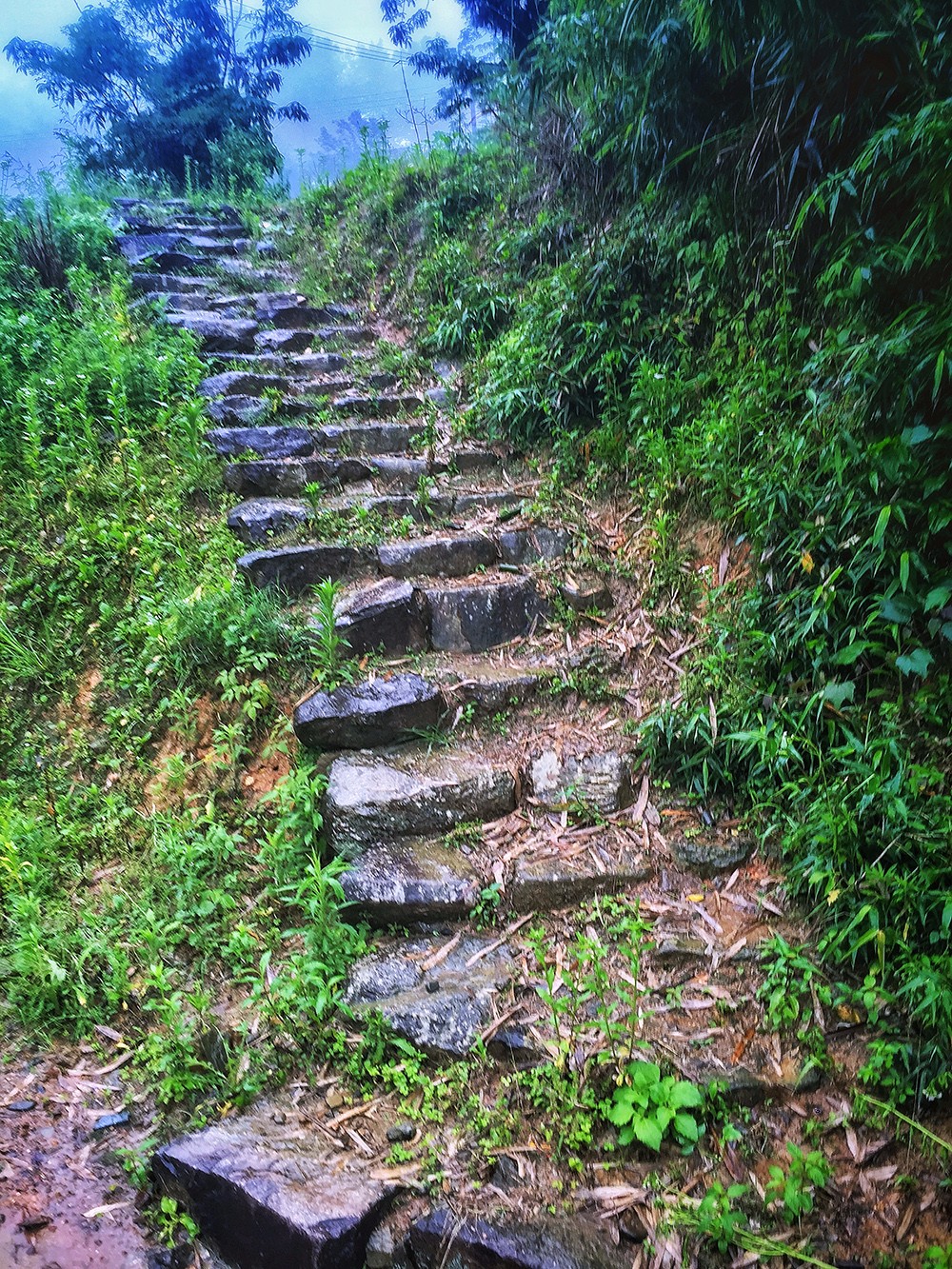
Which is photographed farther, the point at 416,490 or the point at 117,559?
the point at 416,490

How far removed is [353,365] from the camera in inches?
259

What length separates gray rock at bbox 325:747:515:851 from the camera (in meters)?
3.04

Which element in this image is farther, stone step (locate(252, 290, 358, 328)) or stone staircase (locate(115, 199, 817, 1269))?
stone step (locate(252, 290, 358, 328))

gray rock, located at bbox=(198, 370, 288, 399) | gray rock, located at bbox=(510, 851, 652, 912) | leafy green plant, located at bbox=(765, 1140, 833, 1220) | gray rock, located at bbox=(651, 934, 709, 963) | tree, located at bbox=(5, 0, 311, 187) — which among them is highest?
tree, located at bbox=(5, 0, 311, 187)

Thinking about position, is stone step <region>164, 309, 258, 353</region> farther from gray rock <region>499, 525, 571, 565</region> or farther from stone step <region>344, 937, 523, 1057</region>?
stone step <region>344, 937, 523, 1057</region>

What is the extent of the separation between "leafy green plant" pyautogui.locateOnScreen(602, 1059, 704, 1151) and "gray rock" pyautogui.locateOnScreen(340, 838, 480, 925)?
2.99 ft

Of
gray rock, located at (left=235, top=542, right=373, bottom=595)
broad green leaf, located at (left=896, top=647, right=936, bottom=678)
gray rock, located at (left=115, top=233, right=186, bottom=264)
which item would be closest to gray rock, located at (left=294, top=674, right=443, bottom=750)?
gray rock, located at (left=235, top=542, right=373, bottom=595)

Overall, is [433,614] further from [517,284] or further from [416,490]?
[517,284]

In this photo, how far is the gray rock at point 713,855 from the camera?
2.78 m

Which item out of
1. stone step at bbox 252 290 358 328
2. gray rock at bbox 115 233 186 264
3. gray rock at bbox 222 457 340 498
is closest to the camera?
gray rock at bbox 222 457 340 498

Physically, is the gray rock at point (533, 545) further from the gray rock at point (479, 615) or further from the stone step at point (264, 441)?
the stone step at point (264, 441)

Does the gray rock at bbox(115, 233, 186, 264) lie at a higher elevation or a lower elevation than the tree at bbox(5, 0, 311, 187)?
lower

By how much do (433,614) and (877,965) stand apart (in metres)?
2.63

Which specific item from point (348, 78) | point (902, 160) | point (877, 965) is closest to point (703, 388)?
point (902, 160)
